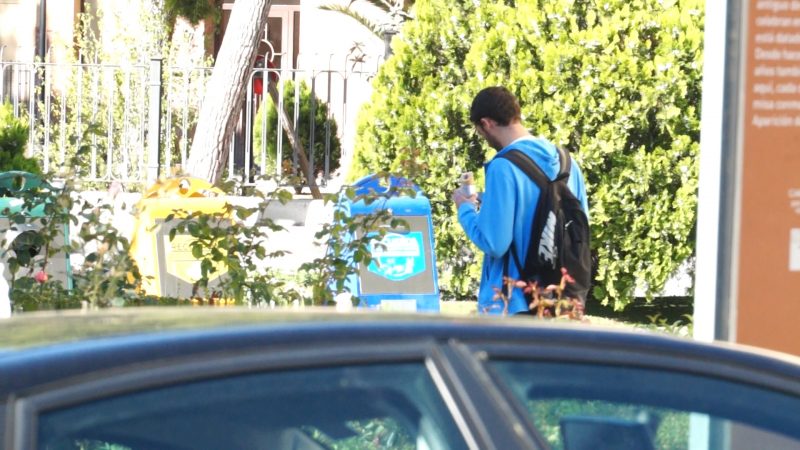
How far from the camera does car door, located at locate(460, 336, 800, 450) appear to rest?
80.9 inches

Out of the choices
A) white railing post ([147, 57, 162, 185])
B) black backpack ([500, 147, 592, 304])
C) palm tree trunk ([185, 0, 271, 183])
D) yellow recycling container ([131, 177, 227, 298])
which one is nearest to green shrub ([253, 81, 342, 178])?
palm tree trunk ([185, 0, 271, 183])

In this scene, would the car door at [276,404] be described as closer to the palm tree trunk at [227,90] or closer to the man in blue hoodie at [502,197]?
the man in blue hoodie at [502,197]

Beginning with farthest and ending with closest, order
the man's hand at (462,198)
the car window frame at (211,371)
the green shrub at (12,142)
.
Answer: the green shrub at (12,142)
the man's hand at (462,198)
the car window frame at (211,371)

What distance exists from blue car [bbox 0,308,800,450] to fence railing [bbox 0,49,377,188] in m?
9.56

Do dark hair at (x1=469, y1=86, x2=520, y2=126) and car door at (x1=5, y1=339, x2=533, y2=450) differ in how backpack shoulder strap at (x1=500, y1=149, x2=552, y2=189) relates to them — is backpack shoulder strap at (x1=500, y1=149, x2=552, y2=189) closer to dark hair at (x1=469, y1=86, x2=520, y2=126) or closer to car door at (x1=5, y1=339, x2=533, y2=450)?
dark hair at (x1=469, y1=86, x2=520, y2=126)

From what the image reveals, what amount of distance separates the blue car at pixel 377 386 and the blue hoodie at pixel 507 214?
2.87 meters

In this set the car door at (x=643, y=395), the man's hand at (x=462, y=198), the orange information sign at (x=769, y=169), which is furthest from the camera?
the man's hand at (x=462, y=198)

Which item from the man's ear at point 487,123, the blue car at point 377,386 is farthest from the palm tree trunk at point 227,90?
the blue car at point 377,386

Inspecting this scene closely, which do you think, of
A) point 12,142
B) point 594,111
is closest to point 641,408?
point 594,111

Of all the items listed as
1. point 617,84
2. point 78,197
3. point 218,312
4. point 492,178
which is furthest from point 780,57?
point 617,84

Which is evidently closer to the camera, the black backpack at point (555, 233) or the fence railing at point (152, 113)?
the black backpack at point (555, 233)

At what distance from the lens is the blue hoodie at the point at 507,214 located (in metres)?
5.18

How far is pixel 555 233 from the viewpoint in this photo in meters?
5.28

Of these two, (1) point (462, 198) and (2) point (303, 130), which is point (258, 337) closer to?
(1) point (462, 198)
